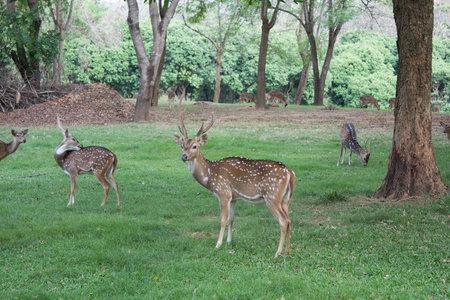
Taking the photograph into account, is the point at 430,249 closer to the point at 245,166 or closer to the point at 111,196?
the point at 245,166

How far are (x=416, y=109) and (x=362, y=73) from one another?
4054 cm

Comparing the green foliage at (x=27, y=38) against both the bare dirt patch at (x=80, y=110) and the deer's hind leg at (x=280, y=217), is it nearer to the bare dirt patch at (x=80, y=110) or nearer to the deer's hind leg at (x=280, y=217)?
the bare dirt patch at (x=80, y=110)

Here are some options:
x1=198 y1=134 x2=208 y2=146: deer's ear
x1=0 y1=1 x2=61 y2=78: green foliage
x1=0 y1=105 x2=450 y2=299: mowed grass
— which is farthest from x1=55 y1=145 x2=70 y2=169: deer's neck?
x1=0 y1=1 x2=61 y2=78: green foliage

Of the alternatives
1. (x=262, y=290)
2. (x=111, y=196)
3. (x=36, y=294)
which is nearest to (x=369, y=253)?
(x=262, y=290)

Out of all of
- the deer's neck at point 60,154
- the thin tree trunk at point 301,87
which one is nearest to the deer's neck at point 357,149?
the deer's neck at point 60,154

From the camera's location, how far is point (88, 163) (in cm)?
905

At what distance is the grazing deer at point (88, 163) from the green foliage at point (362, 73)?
3998 centimetres

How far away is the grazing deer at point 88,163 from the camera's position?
900cm

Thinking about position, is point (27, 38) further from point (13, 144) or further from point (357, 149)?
point (357, 149)

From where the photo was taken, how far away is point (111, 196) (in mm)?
9789

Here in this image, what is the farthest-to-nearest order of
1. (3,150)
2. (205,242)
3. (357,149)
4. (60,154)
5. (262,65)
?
(262,65) → (357,149) → (3,150) → (60,154) → (205,242)

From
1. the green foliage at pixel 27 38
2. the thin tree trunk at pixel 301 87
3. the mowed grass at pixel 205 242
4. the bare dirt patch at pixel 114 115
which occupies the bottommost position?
the mowed grass at pixel 205 242

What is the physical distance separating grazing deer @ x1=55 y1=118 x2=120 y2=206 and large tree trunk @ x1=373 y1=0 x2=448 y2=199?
554cm

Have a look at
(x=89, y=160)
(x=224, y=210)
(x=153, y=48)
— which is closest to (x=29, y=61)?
(x=153, y=48)
